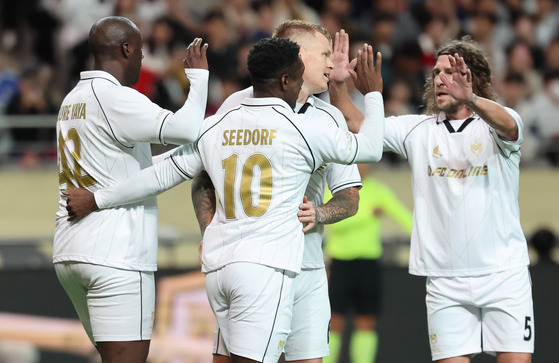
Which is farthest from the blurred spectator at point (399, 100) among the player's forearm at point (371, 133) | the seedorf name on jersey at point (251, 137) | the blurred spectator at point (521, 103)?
the seedorf name on jersey at point (251, 137)

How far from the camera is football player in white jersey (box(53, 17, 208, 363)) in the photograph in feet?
14.7

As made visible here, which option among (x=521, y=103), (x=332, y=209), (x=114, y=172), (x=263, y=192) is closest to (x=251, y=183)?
(x=263, y=192)

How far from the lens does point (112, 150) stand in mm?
4578

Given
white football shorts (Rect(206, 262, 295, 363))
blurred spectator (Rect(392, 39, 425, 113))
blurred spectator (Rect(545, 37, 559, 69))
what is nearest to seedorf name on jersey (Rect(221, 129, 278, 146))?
white football shorts (Rect(206, 262, 295, 363))

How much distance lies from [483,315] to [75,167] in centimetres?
225

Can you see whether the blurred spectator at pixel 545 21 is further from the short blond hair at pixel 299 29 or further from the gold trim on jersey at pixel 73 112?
the gold trim on jersey at pixel 73 112

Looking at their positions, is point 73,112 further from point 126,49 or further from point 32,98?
point 32,98

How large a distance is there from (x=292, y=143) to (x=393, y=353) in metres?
4.04

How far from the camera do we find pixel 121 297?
14.9 feet

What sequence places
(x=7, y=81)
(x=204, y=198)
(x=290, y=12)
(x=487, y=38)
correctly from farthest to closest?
(x=487, y=38)
(x=290, y=12)
(x=7, y=81)
(x=204, y=198)

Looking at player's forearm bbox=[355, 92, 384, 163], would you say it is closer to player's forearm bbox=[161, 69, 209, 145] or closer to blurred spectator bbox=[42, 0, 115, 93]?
player's forearm bbox=[161, 69, 209, 145]

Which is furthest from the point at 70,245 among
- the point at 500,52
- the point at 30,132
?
the point at 500,52

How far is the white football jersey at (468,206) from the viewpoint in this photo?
4.93 metres

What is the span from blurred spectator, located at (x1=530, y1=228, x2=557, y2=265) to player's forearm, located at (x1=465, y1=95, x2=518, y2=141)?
323 centimetres
